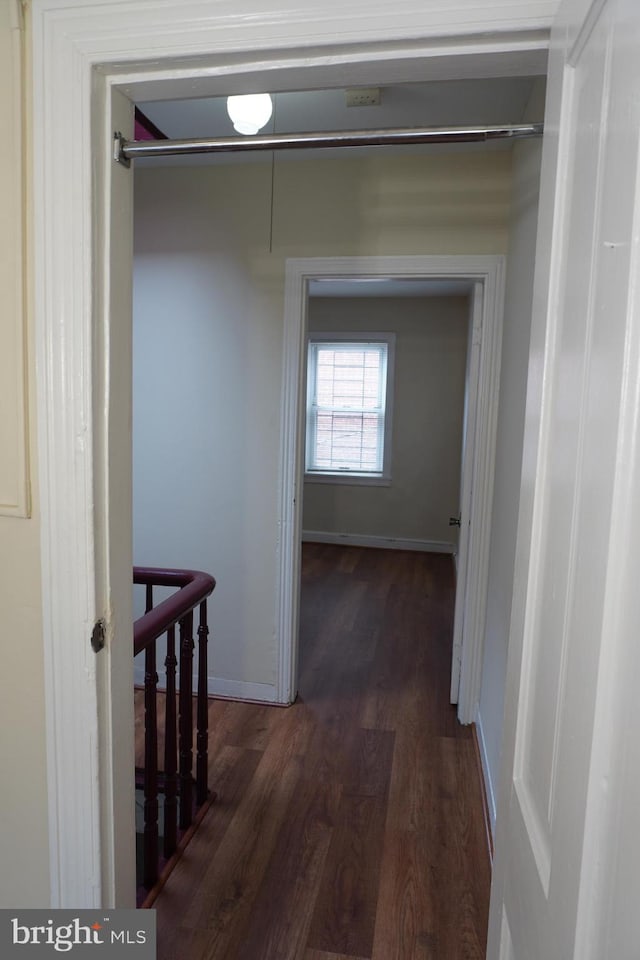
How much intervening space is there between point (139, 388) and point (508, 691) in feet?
8.64

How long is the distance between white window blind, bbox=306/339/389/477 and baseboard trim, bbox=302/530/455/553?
0.67 meters

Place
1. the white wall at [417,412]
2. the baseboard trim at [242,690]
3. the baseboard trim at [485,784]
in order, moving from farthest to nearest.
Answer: the white wall at [417,412] < the baseboard trim at [242,690] < the baseboard trim at [485,784]

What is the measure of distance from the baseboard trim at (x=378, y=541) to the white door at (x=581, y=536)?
5.42 metres

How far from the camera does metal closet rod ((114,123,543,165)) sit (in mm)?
950

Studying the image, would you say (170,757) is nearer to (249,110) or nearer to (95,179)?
(95,179)

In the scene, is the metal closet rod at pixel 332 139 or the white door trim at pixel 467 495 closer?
the metal closet rod at pixel 332 139

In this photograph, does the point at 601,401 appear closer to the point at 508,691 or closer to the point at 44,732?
the point at 508,691

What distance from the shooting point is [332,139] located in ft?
3.29

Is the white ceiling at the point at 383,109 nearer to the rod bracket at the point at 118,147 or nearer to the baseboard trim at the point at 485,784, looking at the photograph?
the rod bracket at the point at 118,147

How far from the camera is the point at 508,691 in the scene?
0.89m

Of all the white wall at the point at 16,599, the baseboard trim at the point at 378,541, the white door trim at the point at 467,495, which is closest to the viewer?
the white wall at the point at 16,599

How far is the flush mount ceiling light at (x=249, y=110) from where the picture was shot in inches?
76.0

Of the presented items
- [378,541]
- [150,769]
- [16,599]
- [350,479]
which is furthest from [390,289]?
[16,599]

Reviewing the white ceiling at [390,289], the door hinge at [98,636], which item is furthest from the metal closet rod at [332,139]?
the white ceiling at [390,289]
